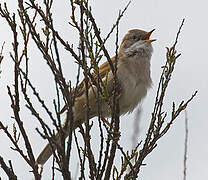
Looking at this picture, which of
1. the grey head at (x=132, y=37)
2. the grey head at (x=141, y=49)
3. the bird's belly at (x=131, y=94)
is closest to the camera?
the bird's belly at (x=131, y=94)

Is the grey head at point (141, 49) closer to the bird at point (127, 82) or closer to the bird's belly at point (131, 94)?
the bird at point (127, 82)

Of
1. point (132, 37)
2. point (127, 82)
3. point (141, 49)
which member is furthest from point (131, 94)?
point (132, 37)

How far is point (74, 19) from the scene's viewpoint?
3096mm

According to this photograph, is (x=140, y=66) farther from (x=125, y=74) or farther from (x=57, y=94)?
(x=57, y=94)

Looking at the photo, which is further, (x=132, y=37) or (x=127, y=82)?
(x=132, y=37)

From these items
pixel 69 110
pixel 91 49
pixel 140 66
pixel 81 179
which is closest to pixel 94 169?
pixel 81 179

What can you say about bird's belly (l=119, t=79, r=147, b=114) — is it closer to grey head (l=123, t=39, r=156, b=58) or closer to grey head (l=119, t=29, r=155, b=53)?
grey head (l=123, t=39, r=156, b=58)

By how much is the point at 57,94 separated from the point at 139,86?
2979 mm

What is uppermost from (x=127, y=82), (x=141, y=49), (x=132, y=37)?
(x=132, y=37)

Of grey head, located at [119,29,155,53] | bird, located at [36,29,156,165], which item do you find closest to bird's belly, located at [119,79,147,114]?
bird, located at [36,29,156,165]

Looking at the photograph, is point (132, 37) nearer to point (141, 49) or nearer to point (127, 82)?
point (141, 49)

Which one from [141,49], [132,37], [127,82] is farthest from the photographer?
[132,37]

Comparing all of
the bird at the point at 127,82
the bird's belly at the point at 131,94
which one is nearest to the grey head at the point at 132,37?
the bird at the point at 127,82

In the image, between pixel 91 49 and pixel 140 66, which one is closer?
pixel 91 49
